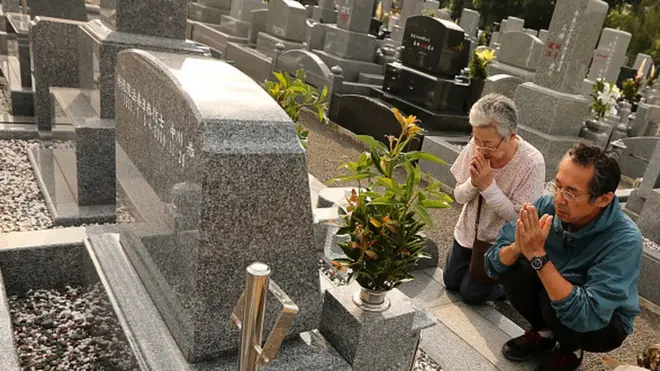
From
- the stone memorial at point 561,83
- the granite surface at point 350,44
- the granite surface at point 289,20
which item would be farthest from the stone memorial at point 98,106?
the granite surface at point 289,20

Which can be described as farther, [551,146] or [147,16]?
[551,146]

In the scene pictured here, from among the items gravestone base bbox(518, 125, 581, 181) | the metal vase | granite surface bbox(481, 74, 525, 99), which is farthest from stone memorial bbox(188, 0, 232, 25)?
the metal vase

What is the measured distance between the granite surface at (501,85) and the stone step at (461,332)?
5563 millimetres

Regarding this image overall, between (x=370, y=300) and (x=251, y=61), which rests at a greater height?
(x=370, y=300)

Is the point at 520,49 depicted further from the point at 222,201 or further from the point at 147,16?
the point at 222,201

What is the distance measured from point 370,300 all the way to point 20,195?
11.3 feet

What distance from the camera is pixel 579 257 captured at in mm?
2816

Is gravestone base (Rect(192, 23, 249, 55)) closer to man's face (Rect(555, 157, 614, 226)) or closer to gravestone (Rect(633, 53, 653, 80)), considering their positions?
man's face (Rect(555, 157, 614, 226))

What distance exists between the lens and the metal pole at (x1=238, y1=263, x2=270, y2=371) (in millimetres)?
1234

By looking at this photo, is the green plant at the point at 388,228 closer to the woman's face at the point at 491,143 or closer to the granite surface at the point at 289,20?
the woman's face at the point at 491,143

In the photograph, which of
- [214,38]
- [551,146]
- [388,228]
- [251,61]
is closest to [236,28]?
[214,38]

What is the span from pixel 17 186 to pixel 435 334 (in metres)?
3.72

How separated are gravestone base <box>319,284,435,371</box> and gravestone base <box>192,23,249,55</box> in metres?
10.8

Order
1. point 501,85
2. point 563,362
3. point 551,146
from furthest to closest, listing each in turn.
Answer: point 501,85, point 551,146, point 563,362
